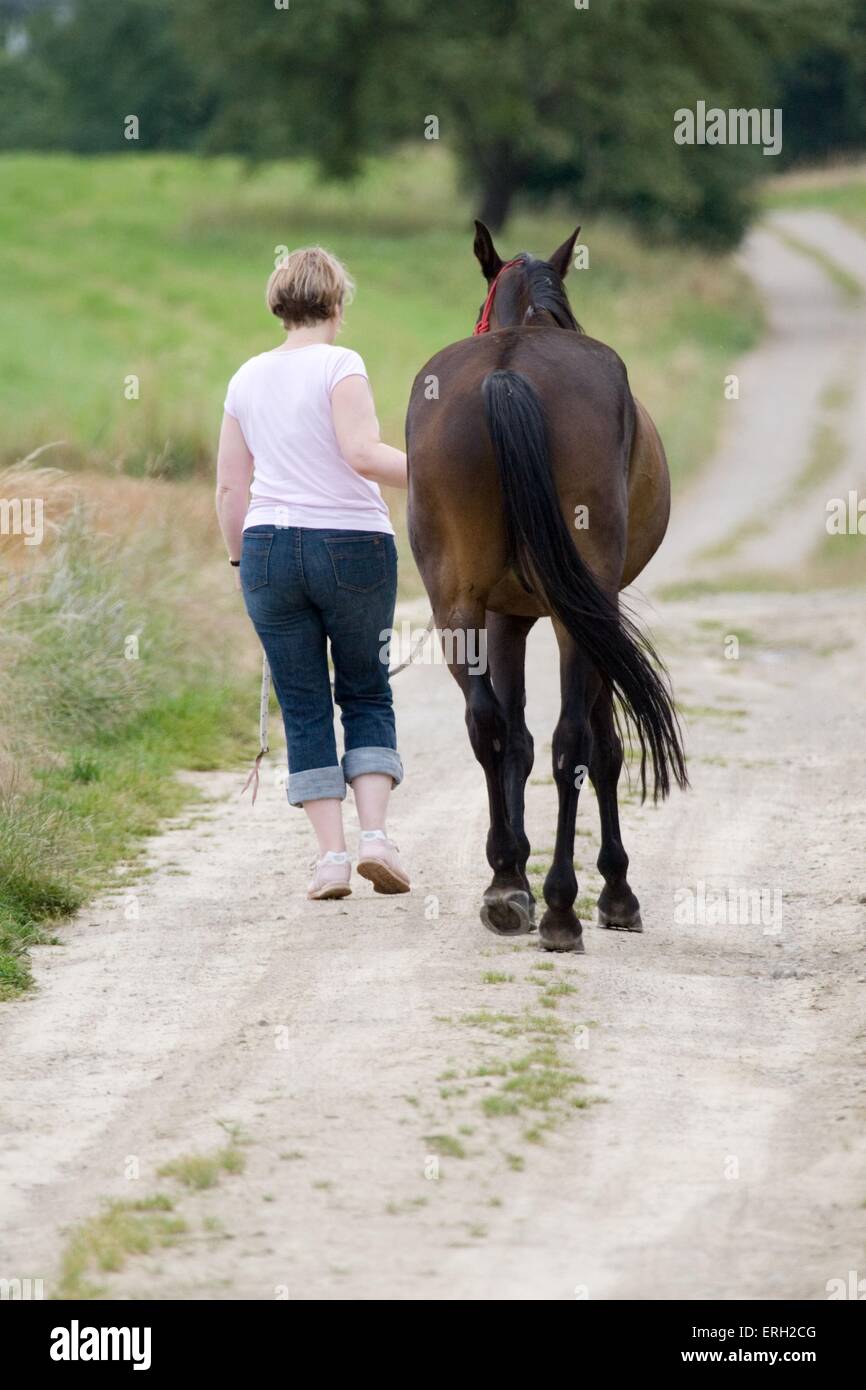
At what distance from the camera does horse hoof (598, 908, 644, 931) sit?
5730 mm

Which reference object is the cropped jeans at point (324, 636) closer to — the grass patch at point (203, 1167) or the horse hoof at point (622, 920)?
the horse hoof at point (622, 920)

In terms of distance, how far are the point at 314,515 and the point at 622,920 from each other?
1.60 meters

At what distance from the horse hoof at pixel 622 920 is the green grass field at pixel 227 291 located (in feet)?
24.5

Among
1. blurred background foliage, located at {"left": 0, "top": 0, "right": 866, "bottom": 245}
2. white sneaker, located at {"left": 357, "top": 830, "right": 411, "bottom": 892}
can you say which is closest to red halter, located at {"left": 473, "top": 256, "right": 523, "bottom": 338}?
white sneaker, located at {"left": 357, "top": 830, "right": 411, "bottom": 892}

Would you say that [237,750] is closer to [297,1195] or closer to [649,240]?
[297,1195]

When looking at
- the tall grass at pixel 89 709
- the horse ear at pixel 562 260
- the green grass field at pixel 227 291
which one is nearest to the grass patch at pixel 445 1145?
the tall grass at pixel 89 709

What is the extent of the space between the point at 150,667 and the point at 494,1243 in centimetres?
623

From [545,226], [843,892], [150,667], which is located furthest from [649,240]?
[843,892]

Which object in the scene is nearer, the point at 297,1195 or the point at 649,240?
the point at 297,1195

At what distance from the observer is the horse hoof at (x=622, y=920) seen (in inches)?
226

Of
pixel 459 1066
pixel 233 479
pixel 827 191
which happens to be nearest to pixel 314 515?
pixel 233 479

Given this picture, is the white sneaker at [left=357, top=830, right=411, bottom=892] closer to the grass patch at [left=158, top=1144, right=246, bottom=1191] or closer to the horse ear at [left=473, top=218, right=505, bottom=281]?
the grass patch at [left=158, top=1144, right=246, bottom=1191]

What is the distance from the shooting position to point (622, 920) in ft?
18.8

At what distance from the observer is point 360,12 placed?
3400 centimetres
